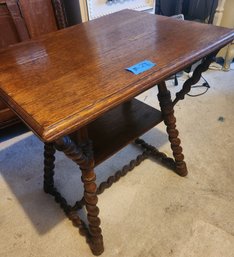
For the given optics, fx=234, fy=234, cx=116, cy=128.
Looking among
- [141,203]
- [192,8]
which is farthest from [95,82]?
[192,8]

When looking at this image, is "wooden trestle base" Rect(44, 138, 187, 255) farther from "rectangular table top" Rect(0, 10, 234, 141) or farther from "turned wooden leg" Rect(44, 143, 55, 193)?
"rectangular table top" Rect(0, 10, 234, 141)

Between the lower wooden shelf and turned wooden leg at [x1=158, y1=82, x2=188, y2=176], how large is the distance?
0.14ft

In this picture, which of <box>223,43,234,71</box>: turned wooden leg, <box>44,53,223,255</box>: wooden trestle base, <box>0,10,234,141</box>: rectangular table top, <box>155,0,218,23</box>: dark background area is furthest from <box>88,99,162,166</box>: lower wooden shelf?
<box>155,0,218,23</box>: dark background area

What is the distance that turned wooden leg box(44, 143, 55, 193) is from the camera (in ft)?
3.18

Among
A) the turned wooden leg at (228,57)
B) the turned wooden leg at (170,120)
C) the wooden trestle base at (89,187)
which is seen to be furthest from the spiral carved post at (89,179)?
the turned wooden leg at (228,57)

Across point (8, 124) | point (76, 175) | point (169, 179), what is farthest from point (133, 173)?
point (8, 124)

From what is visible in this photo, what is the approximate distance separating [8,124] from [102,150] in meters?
0.83

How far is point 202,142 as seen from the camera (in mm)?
1367

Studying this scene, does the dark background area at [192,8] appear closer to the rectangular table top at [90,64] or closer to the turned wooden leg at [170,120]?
the rectangular table top at [90,64]

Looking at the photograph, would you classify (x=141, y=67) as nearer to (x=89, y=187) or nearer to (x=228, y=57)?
(x=89, y=187)

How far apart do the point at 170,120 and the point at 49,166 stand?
0.57 metres

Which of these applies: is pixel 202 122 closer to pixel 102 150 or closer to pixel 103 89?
pixel 102 150

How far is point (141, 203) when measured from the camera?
1.08 meters

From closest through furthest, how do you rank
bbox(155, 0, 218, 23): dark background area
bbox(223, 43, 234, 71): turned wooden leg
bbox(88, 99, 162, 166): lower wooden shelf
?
bbox(88, 99, 162, 166): lower wooden shelf < bbox(223, 43, 234, 71): turned wooden leg < bbox(155, 0, 218, 23): dark background area
